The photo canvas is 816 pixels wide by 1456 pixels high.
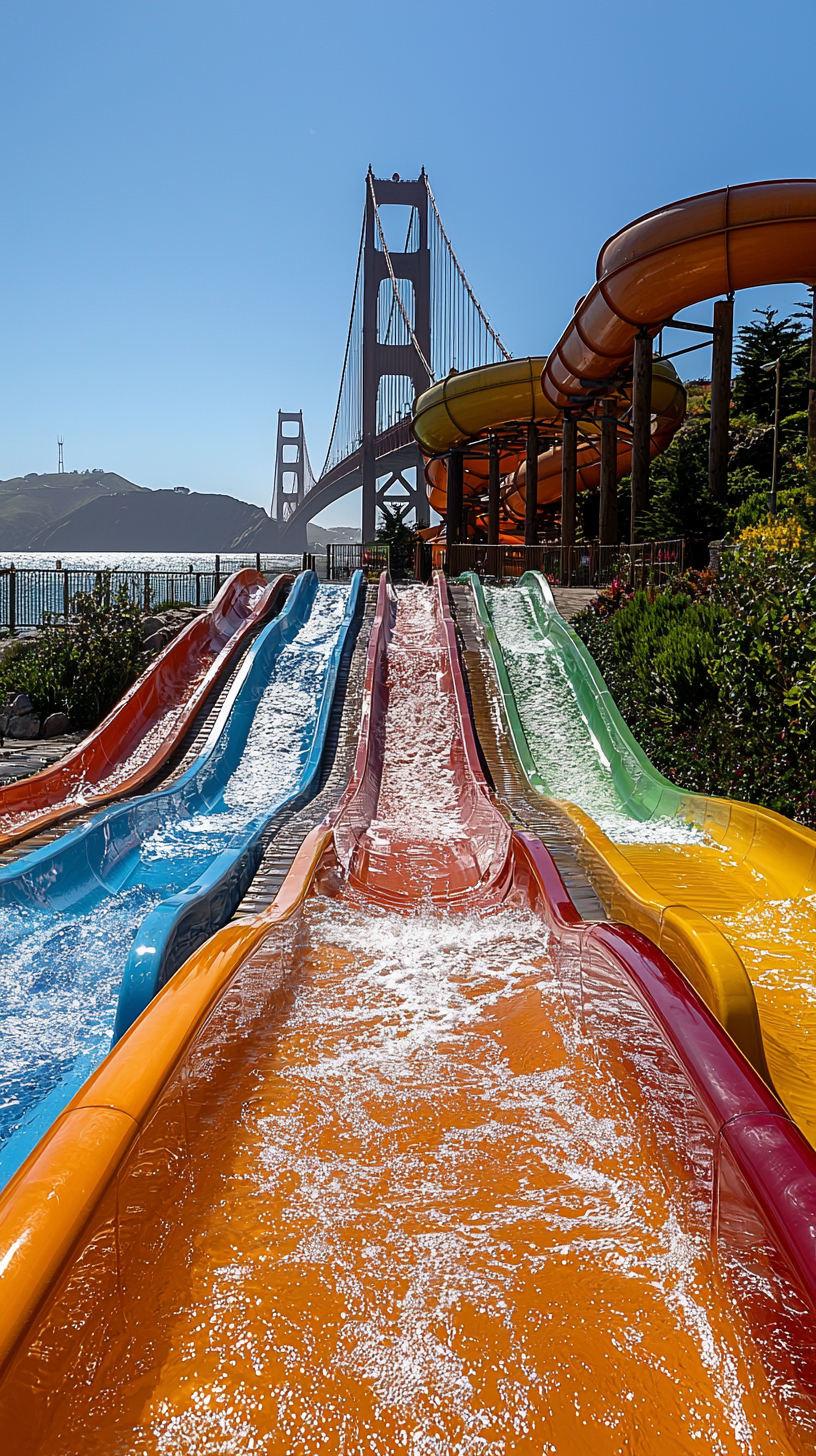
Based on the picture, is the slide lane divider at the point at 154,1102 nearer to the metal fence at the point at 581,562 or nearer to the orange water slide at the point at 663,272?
the metal fence at the point at 581,562

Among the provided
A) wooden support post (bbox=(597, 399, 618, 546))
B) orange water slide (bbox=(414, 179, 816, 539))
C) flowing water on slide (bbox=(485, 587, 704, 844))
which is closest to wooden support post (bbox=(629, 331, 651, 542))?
orange water slide (bbox=(414, 179, 816, 539))

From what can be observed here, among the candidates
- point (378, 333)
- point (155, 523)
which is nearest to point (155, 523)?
point (155, 523)

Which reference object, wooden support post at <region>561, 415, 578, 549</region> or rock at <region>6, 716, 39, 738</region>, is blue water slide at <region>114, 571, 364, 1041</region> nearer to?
rock at <region>6, 716, 39, 738</region>

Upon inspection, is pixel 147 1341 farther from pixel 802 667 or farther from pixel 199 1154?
pixel 802 667

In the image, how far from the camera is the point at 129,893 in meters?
5.66

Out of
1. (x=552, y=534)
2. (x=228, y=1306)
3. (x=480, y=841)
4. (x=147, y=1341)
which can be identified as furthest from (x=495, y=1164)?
(x=552, y=534)

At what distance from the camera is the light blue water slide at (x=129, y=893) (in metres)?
3.53

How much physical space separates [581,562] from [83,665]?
8557 millimetres

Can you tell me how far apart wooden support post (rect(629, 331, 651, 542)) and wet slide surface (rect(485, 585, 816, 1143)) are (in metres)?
4.46

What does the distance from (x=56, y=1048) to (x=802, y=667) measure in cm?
544

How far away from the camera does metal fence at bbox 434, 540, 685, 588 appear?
12.3 m

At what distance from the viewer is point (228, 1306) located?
212 cm

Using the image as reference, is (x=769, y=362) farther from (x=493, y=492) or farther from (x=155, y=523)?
(x=155, y=523)

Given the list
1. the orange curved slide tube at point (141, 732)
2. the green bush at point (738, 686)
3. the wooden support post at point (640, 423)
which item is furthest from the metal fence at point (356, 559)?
the green bush at point (738, 686)
